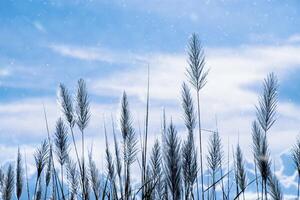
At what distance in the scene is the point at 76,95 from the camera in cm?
253

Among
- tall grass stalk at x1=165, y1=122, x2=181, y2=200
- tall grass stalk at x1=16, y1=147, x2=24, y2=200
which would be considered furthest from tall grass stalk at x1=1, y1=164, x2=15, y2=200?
tall grass stalk at x1=165, y1=122, x2=181, y2=200

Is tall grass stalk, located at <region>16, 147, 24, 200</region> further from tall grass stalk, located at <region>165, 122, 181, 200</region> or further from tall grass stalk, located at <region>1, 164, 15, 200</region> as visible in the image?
tall grass stalk, located at <region>165, 122, 181, 200</region>

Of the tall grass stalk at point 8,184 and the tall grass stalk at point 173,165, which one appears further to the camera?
the tall grass stalk at point 8,184

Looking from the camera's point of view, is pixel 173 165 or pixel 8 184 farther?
pixel 8 184

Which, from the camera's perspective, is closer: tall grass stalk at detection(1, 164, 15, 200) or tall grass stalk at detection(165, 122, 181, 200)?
tall grass stalk at detection(165, 122, 181, 200)

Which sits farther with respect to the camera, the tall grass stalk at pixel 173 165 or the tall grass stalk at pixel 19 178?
the tall grass stalk at pixel 19 178

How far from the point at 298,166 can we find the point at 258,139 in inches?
10.6

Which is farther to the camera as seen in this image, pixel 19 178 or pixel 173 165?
pixel 19 178

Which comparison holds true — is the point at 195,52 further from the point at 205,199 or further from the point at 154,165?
the point at 205,199

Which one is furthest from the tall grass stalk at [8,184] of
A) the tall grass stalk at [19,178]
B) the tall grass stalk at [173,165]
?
the tall grass stalk at [173,165]

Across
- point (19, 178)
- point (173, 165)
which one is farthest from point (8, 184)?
point (173, 165)

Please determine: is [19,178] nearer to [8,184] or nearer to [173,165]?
[8,184]

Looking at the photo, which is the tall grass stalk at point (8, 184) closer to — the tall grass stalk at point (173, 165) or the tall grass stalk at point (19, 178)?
the tall grass stalk at point (19, 178)

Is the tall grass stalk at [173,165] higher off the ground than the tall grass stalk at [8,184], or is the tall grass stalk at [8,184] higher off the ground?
the tall grass stalk at [173,165]
